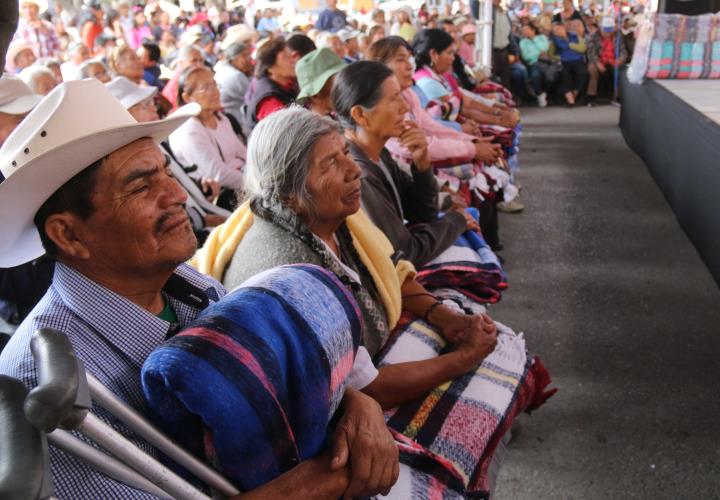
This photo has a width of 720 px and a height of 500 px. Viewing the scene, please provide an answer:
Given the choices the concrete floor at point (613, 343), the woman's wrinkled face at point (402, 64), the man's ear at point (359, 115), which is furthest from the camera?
the woman's wrinkled face at point (402, 64)

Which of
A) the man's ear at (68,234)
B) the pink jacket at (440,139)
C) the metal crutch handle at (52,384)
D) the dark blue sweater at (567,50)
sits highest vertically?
the metal crutch handle at (52,384)

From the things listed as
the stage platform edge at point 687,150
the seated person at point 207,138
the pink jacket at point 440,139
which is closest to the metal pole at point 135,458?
the seated person at point 207,138

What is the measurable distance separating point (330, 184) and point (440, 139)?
2322 mm

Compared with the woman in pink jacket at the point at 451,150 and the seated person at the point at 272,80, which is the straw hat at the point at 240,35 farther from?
the woman in pink jacket at the point at 451,150

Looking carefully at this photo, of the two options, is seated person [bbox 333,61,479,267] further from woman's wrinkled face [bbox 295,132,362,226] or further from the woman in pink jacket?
the woman in pink jacket

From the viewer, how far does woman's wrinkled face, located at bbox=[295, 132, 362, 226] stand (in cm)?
194

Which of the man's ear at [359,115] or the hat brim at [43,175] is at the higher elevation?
the hat brim at [43,175]

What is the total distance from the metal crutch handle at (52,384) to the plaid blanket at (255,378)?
0.27 meters

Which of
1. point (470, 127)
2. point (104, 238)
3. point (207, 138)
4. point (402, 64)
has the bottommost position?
point (470, 127)

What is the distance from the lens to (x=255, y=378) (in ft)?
3.42

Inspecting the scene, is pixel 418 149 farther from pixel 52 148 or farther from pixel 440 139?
pixel 52 148

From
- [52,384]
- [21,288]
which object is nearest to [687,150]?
[21,288]

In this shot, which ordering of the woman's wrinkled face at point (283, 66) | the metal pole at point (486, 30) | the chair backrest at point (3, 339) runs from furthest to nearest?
the metal pole at point (486, 30)
the woman's wrinkled face at point (283, 66)
the chair backrest at point (3, 339)

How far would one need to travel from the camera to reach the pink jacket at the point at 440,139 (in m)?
4.06
